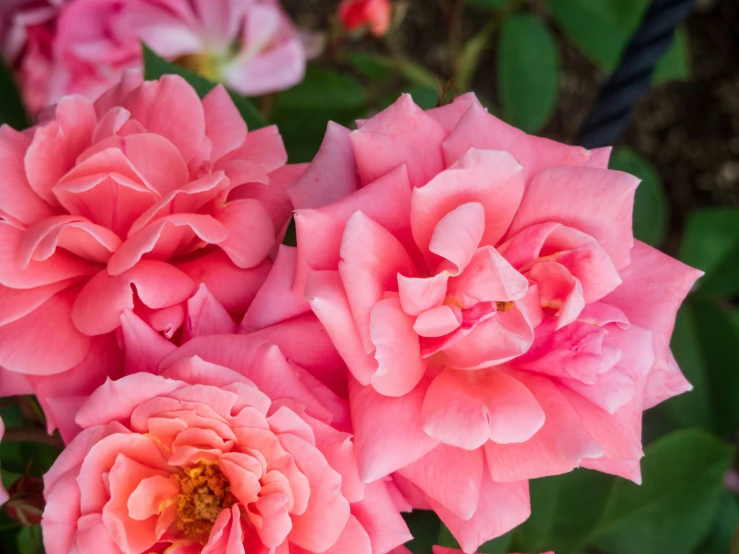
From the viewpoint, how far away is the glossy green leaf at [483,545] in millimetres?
424

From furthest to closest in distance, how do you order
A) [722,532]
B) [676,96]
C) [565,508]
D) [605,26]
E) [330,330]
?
1. [676,96]
2. [605,26]
3. [722,532]
4. [565,508]
5. [330,330]

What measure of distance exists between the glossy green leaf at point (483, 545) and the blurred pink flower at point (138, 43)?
1.28ft

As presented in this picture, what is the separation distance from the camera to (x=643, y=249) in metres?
0.33

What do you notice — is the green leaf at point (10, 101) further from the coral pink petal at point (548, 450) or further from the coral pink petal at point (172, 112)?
the coral pink petal at point (548, 450)

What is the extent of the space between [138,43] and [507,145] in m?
0.36

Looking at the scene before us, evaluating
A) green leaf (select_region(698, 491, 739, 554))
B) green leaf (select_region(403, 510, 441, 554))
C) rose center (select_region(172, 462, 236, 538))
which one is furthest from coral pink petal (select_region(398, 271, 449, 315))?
green leaf (select_region(698, 491, 739, 554))

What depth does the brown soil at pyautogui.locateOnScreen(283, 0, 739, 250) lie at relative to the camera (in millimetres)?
1170

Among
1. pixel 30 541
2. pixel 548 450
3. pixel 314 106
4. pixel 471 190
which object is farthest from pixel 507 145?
pixel 314 106

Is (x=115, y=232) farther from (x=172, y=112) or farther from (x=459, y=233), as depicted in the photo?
(x=459, y=233)

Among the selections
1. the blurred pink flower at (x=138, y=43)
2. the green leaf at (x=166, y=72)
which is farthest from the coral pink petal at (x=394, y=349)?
the blurred pink flower at (x=138, y=43)

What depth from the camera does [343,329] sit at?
0.29 metres

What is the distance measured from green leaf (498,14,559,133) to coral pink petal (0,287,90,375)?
2.23 feet

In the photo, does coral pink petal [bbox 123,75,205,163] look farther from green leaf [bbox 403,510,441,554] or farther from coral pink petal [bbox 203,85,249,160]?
green leaf [bbox 403,510,441,554]

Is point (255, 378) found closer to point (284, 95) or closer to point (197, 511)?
point (197, 511)
